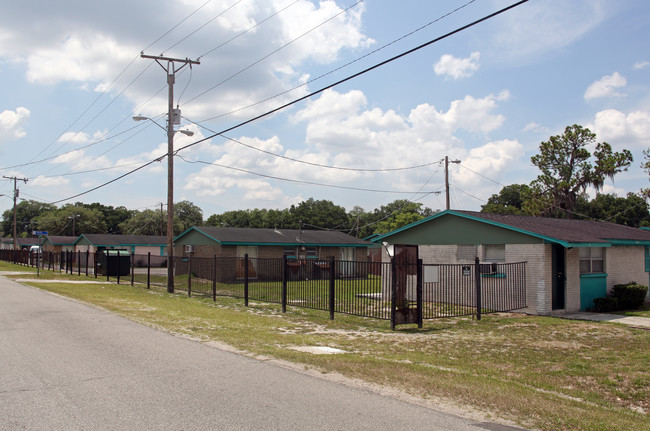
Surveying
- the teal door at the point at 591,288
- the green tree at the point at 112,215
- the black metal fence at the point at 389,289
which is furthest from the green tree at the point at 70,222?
the teal door at the point at 591,288

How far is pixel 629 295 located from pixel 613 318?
113 inches

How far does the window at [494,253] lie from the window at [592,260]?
2684mm

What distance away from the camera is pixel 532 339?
11.1 meters

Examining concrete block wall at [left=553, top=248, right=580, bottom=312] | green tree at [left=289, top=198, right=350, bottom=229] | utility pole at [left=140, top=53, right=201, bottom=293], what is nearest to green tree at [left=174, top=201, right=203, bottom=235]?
green tree at [left=289, top=198, right=350, bottom=229]

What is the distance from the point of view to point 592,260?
57.3 ft

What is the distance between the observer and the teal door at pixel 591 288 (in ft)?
55.0

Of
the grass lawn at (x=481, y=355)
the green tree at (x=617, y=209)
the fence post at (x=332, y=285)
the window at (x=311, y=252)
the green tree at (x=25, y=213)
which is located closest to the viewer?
the grass lawn at (x=481, y=355)

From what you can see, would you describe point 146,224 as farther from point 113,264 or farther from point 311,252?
point 113,264

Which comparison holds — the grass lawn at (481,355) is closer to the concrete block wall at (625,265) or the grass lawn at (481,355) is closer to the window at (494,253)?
the window at (494,253)

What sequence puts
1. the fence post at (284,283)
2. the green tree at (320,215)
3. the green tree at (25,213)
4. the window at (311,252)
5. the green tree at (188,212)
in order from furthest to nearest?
the green tree at (25,213) → the green tree at (188,212) → the green tree at (320,215) → the window at (311,252) → the fence post at (284,283)

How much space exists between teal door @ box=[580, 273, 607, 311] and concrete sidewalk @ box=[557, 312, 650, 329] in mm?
802

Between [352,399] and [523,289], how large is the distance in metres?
11.5

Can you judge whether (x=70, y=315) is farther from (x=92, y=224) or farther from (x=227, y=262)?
(x=92, y=224)

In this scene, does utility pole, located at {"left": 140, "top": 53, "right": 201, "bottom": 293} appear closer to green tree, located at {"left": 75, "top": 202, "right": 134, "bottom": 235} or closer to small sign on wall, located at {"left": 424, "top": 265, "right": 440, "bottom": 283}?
small sign on wall, located at {"left": 424, "top": 265, "right": 440, "bottom": 283}
